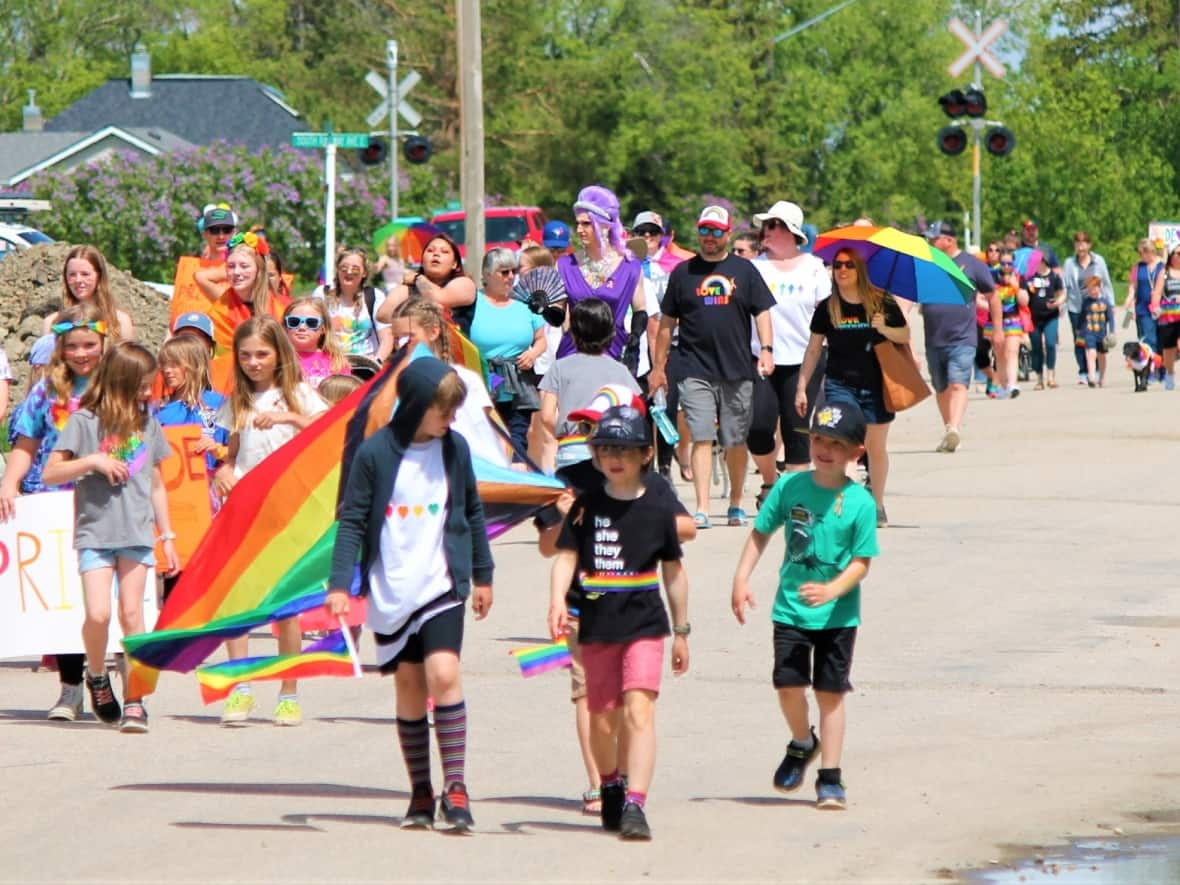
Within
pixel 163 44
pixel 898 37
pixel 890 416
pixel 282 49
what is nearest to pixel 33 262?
pixel 890 416

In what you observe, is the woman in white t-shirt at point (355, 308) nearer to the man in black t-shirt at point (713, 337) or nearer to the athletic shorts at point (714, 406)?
the man in black t-shirt at point (713, 337)

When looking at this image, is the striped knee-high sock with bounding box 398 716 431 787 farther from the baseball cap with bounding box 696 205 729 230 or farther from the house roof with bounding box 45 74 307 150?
the house roof with bounding box 45 74 307 150

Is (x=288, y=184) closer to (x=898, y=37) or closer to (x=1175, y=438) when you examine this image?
(x=1175, y=438)

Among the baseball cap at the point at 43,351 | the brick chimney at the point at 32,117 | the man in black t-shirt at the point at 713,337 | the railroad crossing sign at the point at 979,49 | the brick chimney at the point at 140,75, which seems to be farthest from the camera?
the brick chimney at the point at 32,117

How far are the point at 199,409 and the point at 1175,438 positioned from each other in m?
12.1

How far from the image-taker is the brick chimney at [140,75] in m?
87.6

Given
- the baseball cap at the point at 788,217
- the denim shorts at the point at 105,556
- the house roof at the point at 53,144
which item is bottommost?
the denim shorts at the point at 105,556

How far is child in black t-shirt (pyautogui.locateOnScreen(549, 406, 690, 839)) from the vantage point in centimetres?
746

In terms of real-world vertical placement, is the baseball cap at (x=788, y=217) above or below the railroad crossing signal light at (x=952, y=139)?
below

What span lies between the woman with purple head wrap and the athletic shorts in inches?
23.4

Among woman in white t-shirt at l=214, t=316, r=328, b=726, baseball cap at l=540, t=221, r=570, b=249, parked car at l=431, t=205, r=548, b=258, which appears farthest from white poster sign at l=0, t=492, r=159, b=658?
parked car at l=431, t=205, r=548, b=258

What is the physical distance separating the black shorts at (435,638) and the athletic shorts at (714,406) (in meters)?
7.36

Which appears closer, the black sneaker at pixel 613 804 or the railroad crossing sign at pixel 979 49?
the black sneaker at pixel 613 804

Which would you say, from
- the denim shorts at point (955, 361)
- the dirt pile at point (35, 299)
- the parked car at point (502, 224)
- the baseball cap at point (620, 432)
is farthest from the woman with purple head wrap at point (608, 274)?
the parked car at point (502, 224)
